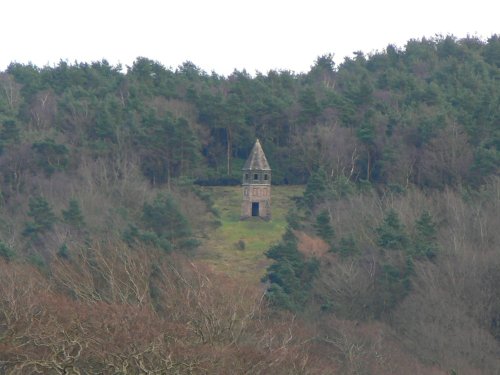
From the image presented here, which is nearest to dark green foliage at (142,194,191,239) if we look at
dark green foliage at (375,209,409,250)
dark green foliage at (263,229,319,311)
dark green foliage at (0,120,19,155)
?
dark green foliage at (263,229,319,311)

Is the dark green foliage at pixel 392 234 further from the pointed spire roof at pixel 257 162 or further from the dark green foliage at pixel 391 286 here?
the pointed spire roof at pixel 257 162

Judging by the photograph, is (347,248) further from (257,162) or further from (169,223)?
(257,162)

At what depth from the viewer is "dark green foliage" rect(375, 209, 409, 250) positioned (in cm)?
6438

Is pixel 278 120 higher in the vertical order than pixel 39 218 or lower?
higher

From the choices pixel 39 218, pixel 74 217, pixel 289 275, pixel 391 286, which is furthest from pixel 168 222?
pixel 391 286

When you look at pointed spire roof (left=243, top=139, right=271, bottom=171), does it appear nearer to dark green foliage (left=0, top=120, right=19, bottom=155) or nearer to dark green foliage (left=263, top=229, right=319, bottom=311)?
dark green foliage (left=263, top=229, right=319, bottom=311)

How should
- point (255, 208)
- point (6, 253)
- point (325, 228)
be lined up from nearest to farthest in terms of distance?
point (6, 253) < point (325, 228) < point (255, 208)

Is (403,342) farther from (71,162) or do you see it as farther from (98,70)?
(98,70)

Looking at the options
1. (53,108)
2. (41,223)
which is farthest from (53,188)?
(53,108)

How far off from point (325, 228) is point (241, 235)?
764cm

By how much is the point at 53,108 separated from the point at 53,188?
51.7 ft

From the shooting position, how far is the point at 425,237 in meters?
65.2

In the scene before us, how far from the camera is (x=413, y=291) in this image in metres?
60.4

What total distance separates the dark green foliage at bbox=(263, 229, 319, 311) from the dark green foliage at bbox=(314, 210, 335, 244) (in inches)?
78.5
